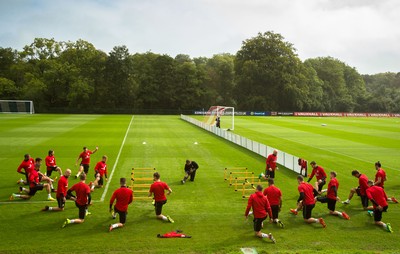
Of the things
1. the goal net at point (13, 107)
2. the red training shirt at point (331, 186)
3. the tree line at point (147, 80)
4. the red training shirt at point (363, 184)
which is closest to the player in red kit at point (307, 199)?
the red training shirt at point (331, 186)

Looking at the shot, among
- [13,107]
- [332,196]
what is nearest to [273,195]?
[332,196]

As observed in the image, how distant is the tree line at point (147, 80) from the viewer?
320ft

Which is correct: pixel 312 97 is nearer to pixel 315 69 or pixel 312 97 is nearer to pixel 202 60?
pixel 315 69

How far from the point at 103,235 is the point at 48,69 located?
96.8 metres

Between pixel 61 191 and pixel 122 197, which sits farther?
pixel 61 191

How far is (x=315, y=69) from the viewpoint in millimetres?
125125

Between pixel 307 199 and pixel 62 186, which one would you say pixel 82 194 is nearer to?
pixel 62 186

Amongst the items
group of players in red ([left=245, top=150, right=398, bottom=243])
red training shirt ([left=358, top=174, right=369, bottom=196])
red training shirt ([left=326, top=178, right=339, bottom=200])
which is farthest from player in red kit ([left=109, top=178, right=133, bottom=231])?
red training shirt ([left=358, top=174, right=369, bottom=196])

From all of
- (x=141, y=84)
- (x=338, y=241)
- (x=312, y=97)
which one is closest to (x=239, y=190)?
(x=338, y=241)

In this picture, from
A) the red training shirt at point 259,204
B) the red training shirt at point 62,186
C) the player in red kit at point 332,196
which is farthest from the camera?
the player in red kit at point 332,196

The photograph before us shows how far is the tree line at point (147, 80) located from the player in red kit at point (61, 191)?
3447 inches

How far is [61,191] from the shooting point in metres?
13.9

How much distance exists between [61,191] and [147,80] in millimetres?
91791

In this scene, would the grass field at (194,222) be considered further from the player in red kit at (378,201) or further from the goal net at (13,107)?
the goal net at (13,107)
